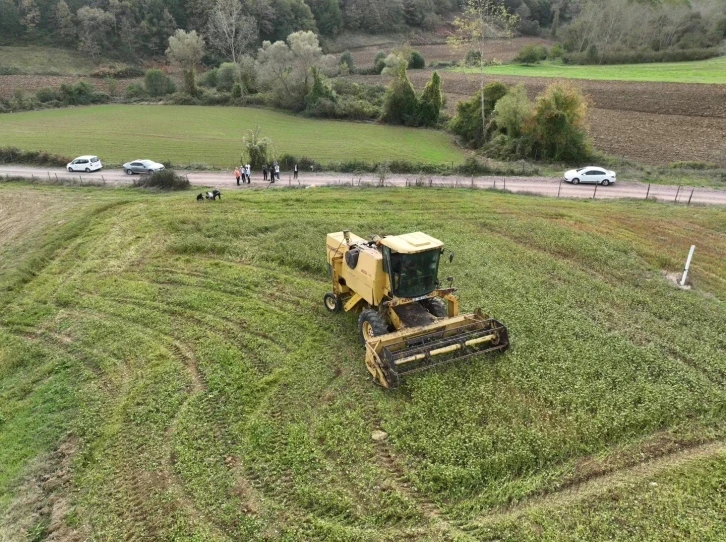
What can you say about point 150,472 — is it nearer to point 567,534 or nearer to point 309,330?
point 309,330

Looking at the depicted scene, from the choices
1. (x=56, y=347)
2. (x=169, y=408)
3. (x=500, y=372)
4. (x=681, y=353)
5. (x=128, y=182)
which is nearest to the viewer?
(x=169, y=408)

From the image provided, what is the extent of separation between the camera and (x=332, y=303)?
14.7 meters

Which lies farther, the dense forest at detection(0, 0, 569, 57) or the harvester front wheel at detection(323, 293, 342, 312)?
the dense forest at detection(0, 0, 569, 57)

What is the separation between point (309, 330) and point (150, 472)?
18.7 ft

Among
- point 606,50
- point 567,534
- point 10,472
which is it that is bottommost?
point 10,472

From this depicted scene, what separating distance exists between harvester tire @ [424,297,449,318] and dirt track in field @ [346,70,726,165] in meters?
31.1

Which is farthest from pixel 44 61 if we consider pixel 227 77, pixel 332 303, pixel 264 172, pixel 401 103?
pixel 332 303

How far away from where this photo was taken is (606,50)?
262 feet

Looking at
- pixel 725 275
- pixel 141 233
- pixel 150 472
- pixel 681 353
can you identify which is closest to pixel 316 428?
pixel 150 472

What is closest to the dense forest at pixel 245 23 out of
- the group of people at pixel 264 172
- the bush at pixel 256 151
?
the bush at pixel 256 151

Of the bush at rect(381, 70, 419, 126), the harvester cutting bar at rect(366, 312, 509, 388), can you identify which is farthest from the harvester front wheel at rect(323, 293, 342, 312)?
the bush at rect(381, 70, 419, 126)

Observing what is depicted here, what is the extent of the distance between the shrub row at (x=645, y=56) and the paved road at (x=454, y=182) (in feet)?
191

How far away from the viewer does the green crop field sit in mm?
8289

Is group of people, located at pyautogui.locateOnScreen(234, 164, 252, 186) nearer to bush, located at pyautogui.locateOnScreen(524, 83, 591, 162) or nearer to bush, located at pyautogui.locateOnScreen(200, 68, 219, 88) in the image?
bush, located at pyautogui.locateOnScreen(524, 83, 591, 162)
